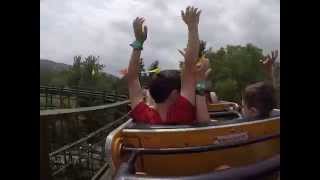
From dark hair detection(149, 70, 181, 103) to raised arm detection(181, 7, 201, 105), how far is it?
3 cm

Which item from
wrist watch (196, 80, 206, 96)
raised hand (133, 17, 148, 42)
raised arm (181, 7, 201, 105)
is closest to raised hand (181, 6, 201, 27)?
raised arm (181, 7, 201, 105)

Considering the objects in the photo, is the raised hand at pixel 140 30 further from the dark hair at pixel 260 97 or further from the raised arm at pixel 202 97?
the dark hair at pixel 260 97

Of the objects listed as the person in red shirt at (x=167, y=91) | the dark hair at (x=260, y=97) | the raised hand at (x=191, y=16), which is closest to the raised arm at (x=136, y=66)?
the person in red shirt at (x=167, y=91)

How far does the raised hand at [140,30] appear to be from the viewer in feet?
3.93

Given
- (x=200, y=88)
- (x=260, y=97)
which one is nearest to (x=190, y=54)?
(x=200, y=88)

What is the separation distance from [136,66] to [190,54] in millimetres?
200

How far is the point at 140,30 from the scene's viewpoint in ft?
4.04

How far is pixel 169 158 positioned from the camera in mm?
1301

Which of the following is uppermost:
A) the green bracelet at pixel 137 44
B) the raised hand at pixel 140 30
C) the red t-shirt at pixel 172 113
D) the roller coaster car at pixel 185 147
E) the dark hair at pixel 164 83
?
the raised hand at pixel 140 30

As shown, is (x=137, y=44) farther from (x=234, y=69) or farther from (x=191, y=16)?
(x=234, y=69)

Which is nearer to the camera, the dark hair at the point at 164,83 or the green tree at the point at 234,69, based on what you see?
the green tree at the point at 234,69
